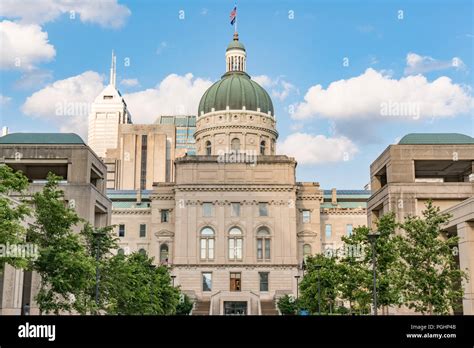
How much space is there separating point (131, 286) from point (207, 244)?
1854 inches

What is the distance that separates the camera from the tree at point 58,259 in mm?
30891

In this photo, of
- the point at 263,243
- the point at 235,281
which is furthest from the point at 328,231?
the point at 235,281

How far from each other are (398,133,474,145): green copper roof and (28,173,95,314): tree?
32736mm

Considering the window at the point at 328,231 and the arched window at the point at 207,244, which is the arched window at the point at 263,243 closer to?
the arched window at the point at 207,244

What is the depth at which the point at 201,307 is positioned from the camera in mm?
84438

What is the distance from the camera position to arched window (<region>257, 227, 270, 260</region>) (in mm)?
89250

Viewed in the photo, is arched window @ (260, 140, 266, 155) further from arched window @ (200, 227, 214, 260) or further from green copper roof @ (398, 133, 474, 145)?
green copper roof @ (398, 133, 474, 145)

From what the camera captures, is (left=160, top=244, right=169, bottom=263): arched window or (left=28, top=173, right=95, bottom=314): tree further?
(left=160, top=244, right=169, bottom=263): arched window

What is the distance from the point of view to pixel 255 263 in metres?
88.3

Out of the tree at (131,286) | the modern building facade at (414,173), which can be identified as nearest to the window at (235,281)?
the tree at (131,286)

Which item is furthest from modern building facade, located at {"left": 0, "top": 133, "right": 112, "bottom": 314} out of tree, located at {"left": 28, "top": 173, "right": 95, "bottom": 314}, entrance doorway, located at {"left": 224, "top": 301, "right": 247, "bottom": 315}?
entrance doorway, located at {"left": 224, "top": 301, "right": 247, "bottom": 315}

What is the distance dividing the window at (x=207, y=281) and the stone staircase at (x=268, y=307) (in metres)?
7.68

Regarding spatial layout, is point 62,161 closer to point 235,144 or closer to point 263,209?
point 263,209
